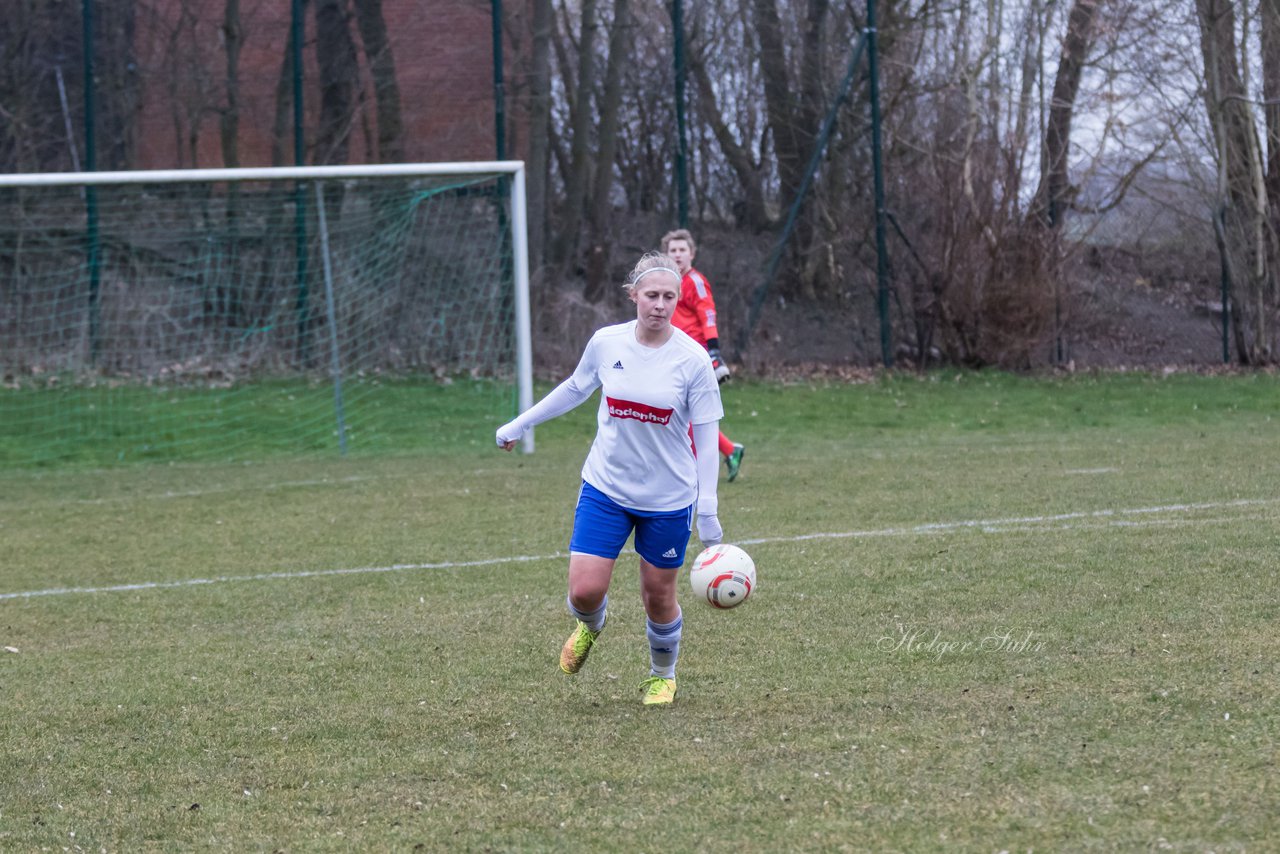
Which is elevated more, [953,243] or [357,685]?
[953,243]

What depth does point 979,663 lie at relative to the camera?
5.65 meters

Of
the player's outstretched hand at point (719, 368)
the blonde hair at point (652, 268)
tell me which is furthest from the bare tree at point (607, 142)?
the blonde hair at point (652, 268)

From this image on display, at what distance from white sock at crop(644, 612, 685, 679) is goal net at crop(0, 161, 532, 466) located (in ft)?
29.7

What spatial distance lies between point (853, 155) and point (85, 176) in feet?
35.4

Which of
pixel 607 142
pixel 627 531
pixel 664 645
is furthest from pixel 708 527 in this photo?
pixel 607 142

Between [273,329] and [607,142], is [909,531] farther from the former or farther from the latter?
[607,142]

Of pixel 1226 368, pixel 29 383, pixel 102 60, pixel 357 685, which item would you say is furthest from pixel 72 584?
pixel 1226 368

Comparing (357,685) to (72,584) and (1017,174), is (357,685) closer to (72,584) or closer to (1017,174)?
(72,584)

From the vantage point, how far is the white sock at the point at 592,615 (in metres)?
5.55

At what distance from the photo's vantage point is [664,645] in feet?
17.9

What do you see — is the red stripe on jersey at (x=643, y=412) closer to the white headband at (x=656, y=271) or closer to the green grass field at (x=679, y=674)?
the white headband at (x=656, y=271)

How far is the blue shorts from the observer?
5480mm

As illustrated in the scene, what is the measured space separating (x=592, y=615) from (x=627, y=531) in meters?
0.35

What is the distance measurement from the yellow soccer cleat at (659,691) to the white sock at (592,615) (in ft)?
0.99
